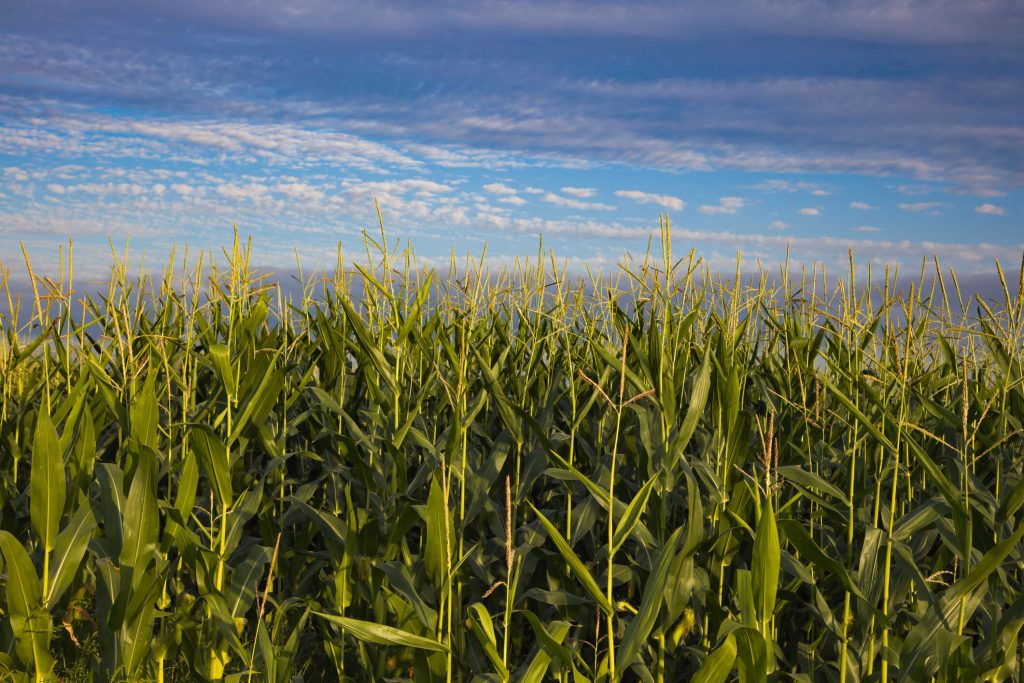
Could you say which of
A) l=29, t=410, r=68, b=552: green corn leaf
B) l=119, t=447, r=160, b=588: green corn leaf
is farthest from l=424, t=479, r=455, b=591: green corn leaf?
l=29, t=410, r=68, b=552: green corn leaf

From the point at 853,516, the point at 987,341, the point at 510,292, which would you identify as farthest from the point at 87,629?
the point at 987,341

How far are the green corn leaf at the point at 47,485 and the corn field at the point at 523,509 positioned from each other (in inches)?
0.4

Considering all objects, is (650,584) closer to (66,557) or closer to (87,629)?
(66,557)

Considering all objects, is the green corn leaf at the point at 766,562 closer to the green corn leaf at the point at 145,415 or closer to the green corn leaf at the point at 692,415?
the green corn leaf at the point at 692,415

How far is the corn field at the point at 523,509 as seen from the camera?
357 cm

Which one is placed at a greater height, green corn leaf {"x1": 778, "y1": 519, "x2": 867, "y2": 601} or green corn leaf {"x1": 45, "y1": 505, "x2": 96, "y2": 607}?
green corn leaf {"x1": 778, "y1": 519, "x2": 867, "y2": 601}

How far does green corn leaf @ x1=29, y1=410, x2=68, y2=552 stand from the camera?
3941 millimetres

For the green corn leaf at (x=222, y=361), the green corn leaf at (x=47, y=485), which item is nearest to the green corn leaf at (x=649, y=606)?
the green corn leaf at (x=222, y=361)

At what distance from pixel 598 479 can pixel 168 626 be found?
2.44 m

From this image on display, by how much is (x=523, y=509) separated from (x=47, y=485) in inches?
95.8

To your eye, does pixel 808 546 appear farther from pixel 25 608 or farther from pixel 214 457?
pixel 25 608

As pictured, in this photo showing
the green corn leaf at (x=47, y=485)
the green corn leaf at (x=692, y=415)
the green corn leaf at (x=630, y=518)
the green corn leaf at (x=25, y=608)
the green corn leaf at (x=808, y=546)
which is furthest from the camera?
the green corn leaf at (x=47, y=485)

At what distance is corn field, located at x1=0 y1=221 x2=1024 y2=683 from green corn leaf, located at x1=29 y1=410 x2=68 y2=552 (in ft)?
0.04

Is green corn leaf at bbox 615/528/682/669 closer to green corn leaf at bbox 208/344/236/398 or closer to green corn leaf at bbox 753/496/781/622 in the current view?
green corn leaf at bbox 753/496/781/622
